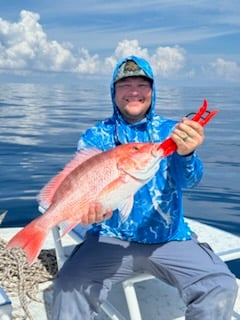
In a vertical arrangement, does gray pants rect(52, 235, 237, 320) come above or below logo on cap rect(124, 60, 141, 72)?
below

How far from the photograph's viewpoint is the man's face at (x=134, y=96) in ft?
12.0

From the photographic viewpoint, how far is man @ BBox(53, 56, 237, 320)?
313 cm

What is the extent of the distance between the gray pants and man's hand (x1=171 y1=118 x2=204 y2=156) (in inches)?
37.2

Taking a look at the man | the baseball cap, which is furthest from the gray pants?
the baseball cap

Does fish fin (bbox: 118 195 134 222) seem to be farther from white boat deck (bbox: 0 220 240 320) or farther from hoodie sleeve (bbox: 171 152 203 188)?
white boat deck (bbox: 0 220 240 320)

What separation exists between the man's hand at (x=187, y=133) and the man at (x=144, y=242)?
0.14 ft

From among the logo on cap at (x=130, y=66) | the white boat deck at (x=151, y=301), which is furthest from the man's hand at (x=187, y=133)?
the white boat deck at (x=151, y=301)

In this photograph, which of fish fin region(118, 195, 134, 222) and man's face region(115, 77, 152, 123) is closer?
fish fin region(118, 195, 134, 222)

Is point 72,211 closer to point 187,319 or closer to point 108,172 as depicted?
point 108,172

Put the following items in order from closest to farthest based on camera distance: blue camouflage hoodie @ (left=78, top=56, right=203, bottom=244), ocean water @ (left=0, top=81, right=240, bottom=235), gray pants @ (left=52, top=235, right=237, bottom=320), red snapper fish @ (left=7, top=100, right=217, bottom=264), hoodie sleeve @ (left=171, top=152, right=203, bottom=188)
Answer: red snapper fish @ (left=7, top=100, right=217, bottom=264) < gray pants @ (left=52, top=235, right=237, bottom=320) < hoodie sleeve @ (left=171, top=152, right=203, bottom=188) < blue camouflage hoodie @ (left=78, top=56, right=203, bottom=244) < ocean water @ (left=0, top=81, right=240, bottom=235)

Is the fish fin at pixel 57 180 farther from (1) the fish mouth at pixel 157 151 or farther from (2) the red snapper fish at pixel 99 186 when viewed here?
(1) the fish mouth at pixel 157 151

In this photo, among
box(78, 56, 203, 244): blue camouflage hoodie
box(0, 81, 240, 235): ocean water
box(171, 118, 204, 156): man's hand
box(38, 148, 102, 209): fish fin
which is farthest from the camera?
box(0, 81, 240, 235): ocean water

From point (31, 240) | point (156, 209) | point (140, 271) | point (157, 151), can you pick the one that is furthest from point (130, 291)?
point (157, 151)

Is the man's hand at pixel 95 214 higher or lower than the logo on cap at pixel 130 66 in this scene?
lower
